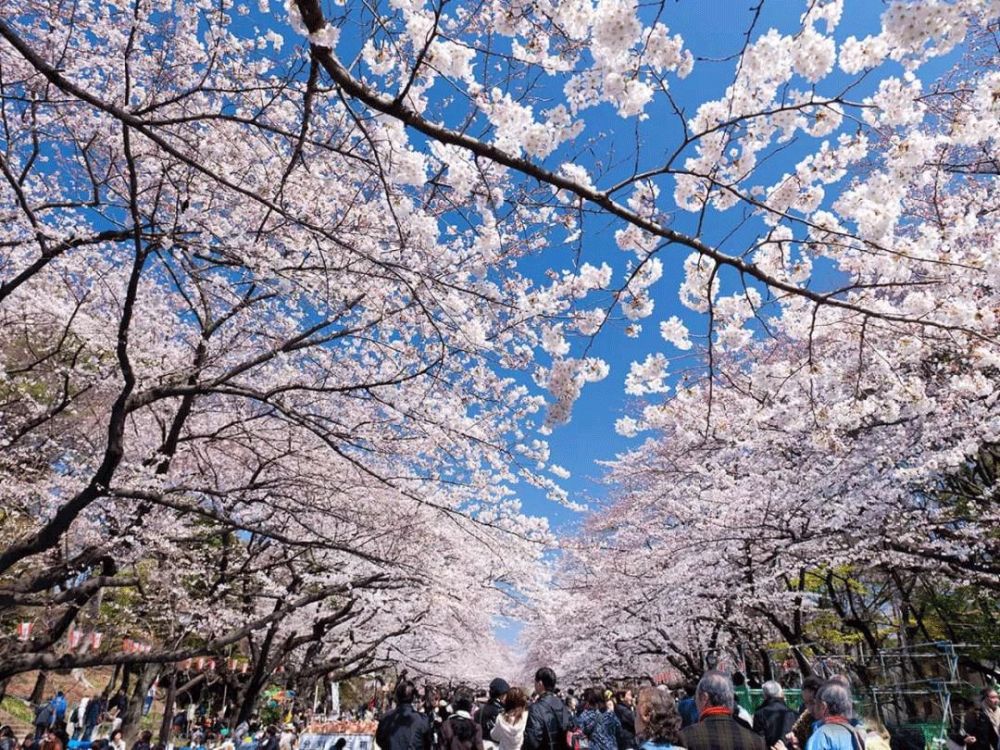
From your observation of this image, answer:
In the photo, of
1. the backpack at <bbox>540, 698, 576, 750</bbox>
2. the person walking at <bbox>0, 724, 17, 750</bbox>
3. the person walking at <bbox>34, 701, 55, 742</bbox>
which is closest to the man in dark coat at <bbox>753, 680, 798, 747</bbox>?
the backpack at <bbox>540, 698, 576, 750</bbox>

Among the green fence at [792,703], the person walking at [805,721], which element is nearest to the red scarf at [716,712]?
the person walking at [805,721]

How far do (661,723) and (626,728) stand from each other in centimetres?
324

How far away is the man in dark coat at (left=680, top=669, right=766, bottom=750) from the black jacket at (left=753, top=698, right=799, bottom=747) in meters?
2.43

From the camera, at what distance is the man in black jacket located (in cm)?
450

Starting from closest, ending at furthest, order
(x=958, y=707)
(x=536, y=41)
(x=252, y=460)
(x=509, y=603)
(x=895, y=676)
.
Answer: (x=536, y=41), (x=958, y=707), (x=252, y=460), (x=509, y=603), (x=895, y=676)

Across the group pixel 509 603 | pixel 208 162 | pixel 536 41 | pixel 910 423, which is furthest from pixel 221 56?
pixel 509 603

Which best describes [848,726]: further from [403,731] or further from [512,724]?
[403,731]

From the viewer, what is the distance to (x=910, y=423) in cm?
823

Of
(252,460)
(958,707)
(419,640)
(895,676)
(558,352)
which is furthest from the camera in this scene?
(419,640)

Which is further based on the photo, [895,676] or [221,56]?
[895,676]

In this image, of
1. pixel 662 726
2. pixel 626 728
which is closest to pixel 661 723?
pixel 662 726

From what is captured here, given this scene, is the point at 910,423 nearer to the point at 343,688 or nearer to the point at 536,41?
the point at 536,41

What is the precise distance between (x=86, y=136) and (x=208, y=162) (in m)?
2.19

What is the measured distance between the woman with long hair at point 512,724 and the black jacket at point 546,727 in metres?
0.05
